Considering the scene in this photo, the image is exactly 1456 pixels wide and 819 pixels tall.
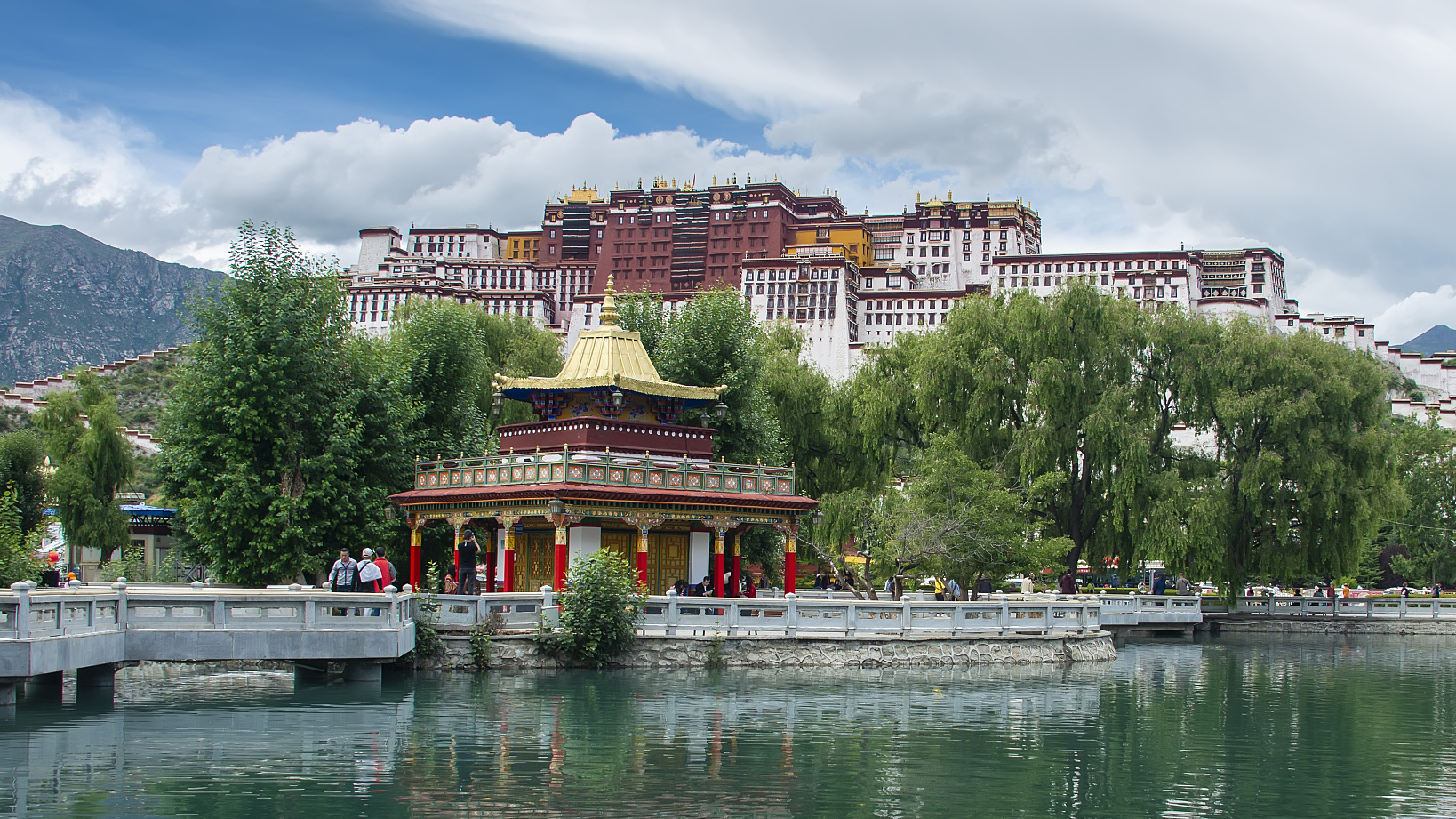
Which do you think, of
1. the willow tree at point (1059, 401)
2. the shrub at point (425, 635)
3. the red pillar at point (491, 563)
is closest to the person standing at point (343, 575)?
the shrub at point (425, 635)

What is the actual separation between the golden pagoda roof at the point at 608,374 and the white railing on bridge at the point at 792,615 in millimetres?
6480

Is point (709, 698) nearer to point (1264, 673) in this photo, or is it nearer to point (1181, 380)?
point (1264, 673)

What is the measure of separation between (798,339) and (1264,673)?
30144 mm

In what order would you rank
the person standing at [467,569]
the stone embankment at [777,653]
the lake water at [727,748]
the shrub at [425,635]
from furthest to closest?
the person standing at [467,569] → the stone embankment at [777,653] → the shrub at [425,635] → the lake water at [727,748]

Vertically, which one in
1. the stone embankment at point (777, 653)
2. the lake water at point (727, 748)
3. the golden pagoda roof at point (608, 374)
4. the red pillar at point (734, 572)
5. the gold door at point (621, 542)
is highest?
the golden pagoda roof at point (608, 374)

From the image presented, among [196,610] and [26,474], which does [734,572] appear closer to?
[196,610]

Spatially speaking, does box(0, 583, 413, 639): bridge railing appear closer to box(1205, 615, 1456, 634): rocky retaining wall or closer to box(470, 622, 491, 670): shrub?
box(470, 622, 491, 670): shrub

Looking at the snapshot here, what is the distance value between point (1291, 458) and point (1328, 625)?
8.96 meters

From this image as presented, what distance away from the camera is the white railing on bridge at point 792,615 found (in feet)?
90.3

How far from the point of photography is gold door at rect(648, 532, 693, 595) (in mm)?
33594

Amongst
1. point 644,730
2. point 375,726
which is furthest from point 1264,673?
point 375,726

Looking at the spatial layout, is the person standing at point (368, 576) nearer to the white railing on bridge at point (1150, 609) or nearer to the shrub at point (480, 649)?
the shrub at point (480, 649)

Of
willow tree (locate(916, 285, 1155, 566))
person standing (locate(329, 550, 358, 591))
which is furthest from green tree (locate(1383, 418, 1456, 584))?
person standing (locate(329, 550, 358, 591))

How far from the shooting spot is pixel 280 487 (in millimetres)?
33406
